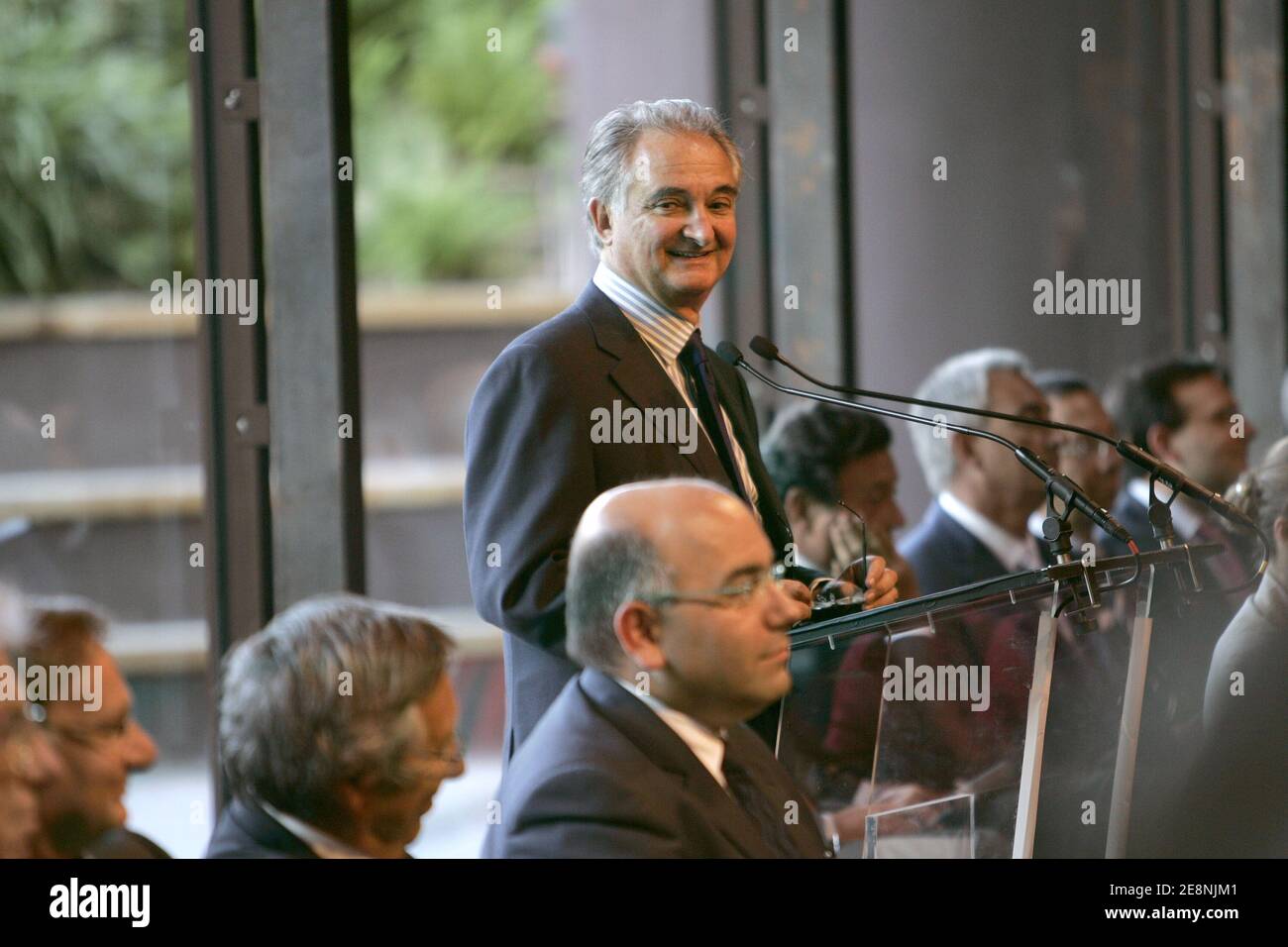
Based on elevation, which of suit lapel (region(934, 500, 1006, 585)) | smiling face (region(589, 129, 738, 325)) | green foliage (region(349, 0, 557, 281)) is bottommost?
suit lapel (region(934, 500, 1006, 585))

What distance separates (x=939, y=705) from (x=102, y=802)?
3.51 feet

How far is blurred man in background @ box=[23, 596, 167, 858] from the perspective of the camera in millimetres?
2051

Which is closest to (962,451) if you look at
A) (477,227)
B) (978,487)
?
(978,487)

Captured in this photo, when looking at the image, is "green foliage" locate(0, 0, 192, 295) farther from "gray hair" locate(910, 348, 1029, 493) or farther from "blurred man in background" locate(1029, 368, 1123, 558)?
"blurred man in background" locate(1029, 368, 1123, 558)

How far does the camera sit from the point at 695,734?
178 centimetres

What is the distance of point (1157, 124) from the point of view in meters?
5.52

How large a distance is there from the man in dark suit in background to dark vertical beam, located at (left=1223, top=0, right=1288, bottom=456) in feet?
10.6

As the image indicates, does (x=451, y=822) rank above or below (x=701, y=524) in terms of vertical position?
below

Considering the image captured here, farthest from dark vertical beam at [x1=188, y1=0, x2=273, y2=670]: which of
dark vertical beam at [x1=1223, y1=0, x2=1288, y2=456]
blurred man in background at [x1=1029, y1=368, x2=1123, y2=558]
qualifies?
dark vertical beam at [x1=1223, y1=0, x2=1288, y2=456]

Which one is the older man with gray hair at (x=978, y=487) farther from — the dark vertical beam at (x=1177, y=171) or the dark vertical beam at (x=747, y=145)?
the dark vertical beam at (x=1177, y=171)

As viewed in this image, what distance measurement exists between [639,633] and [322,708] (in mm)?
354

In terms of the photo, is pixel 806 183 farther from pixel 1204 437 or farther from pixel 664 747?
pixel 664 747
